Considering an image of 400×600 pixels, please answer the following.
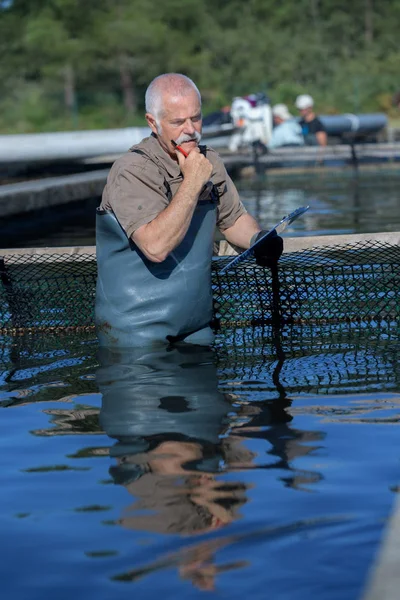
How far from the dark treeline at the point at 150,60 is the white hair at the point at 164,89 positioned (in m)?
44.4

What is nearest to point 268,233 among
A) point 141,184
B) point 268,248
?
point 268,248

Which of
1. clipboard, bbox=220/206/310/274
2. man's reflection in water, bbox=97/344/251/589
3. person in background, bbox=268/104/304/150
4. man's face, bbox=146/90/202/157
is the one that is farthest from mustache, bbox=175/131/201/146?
person in background, bbox=268/104/304/150

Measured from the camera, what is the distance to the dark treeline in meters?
53.3

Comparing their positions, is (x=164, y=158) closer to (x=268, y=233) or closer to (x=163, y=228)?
(x=163, y=228)

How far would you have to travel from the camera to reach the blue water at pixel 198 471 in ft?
11.3

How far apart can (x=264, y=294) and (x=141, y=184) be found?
1.60 m

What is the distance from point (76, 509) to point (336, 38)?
235 ft

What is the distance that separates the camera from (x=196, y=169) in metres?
5.80

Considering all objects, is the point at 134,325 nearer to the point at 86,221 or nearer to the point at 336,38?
the point at 86,221

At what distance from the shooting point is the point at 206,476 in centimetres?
427

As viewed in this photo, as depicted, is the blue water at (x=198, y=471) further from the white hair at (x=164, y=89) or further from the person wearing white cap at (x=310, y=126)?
the person wearing white cap at (x=310, y=126)

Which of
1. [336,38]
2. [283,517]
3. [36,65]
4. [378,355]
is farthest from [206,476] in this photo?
[336,38]

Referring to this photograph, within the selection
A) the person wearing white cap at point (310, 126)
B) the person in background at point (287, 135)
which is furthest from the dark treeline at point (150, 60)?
the person wearing white cap at point (310, 126)

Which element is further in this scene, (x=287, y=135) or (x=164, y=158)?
(x=287, y=135)
